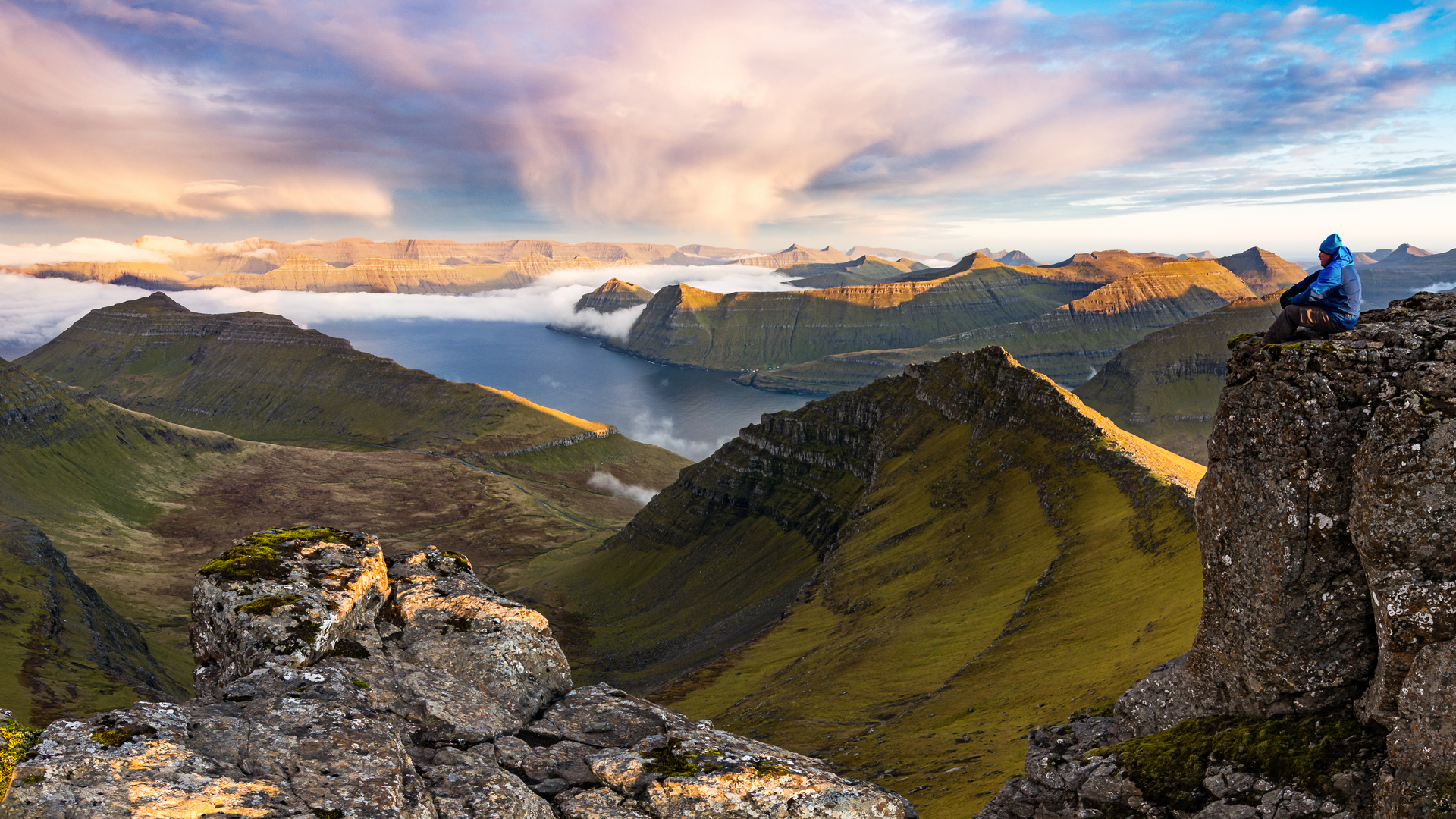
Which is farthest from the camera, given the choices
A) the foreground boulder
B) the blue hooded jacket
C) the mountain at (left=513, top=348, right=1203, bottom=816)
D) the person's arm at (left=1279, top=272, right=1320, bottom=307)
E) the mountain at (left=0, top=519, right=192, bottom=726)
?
the mountain at (left=0, top=519, right=192, bottom=726)

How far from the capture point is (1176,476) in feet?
284

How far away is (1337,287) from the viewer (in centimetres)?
2070

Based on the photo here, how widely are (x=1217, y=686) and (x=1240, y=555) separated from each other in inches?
176

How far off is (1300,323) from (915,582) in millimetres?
85938

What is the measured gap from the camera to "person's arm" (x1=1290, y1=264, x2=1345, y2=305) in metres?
20.6

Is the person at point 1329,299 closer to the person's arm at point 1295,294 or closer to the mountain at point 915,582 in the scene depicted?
the person's arm at point 1295,294

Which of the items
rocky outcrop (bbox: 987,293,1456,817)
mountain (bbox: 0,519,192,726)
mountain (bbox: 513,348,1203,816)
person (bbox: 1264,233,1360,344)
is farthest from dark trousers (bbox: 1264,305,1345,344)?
mountain (bbox: 0,519,192,726)

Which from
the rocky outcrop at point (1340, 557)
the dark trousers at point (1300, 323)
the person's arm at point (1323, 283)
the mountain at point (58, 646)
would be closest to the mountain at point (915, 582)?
the rocky outcrop at point (1340, 557)

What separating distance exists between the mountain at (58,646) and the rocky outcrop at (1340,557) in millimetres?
106903

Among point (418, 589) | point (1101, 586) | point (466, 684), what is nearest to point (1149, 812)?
point (466, 684)

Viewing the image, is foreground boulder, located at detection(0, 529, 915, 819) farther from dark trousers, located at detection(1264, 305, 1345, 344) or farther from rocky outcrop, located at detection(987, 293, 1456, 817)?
dark trousers, located at detection(1264, 305, 1345, 344)

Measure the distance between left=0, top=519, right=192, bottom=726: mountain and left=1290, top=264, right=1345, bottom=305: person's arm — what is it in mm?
111414

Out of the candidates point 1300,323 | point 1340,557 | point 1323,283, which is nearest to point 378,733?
point 1340,557

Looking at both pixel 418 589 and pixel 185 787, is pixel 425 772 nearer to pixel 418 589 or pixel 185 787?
pixel 185 787
